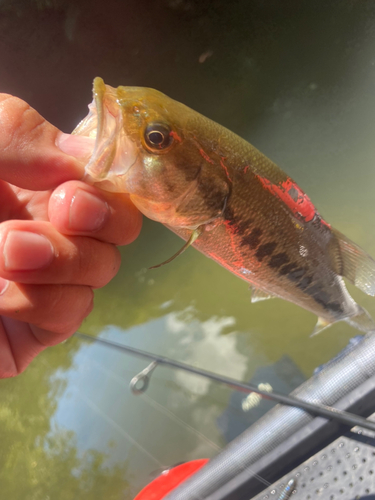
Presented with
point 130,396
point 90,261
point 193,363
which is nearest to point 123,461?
point 130,396

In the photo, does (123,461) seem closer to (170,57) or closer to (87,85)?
(87,85)

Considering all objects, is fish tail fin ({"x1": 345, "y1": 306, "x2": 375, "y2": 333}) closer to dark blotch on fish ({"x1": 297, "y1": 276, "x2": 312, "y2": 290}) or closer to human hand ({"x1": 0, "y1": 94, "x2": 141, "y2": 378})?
dark blotch on fish ({"x1": 297, "y1": 276, "x2": 312, "y2": 290})

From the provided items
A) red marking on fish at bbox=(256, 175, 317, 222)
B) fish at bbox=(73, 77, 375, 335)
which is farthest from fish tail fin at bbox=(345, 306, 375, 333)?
red marking on fish at bbox=(256, 175, 317, 222)

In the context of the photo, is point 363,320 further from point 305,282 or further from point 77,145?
point 77,145

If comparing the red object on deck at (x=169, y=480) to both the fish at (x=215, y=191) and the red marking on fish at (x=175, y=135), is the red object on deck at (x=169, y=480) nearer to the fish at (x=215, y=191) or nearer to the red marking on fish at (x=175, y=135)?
the fish at (x=215, y=191)

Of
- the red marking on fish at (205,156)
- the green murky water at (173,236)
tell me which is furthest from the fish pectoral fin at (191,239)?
the green murky water at (173,236)
